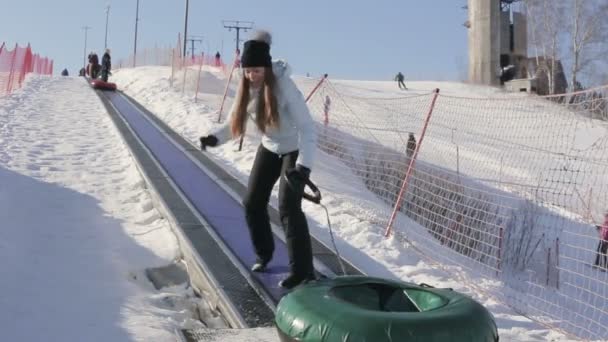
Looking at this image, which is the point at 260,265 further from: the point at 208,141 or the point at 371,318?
the point at 371,318

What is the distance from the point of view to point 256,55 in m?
3.72

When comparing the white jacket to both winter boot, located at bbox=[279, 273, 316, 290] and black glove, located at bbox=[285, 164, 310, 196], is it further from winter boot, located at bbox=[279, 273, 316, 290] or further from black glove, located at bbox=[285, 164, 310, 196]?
winter boot, located at bbox=[279, 273, 316, 290]

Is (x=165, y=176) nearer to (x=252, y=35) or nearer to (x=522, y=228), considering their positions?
(x=252, y=35)

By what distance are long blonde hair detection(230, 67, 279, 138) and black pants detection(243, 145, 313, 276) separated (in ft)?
0.75

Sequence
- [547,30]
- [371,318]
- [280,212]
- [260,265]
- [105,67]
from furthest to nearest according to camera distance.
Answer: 1. [547,30]
2. [105,67]
3. [260,265]
4. [280,212]
5. [371,318]

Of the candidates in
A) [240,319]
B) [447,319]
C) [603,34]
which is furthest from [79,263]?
[603,34]

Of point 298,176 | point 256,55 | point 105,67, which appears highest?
point 105,67

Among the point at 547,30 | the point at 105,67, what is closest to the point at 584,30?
the point at 547,30

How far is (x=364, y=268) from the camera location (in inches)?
205

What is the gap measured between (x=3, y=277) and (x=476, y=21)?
4375 cm

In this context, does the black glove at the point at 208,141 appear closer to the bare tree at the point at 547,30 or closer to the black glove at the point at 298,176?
the black glove at the point at 298,176

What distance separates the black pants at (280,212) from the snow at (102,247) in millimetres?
602

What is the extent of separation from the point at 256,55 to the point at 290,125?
48 centimetres

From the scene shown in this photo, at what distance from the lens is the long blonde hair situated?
372 cm
